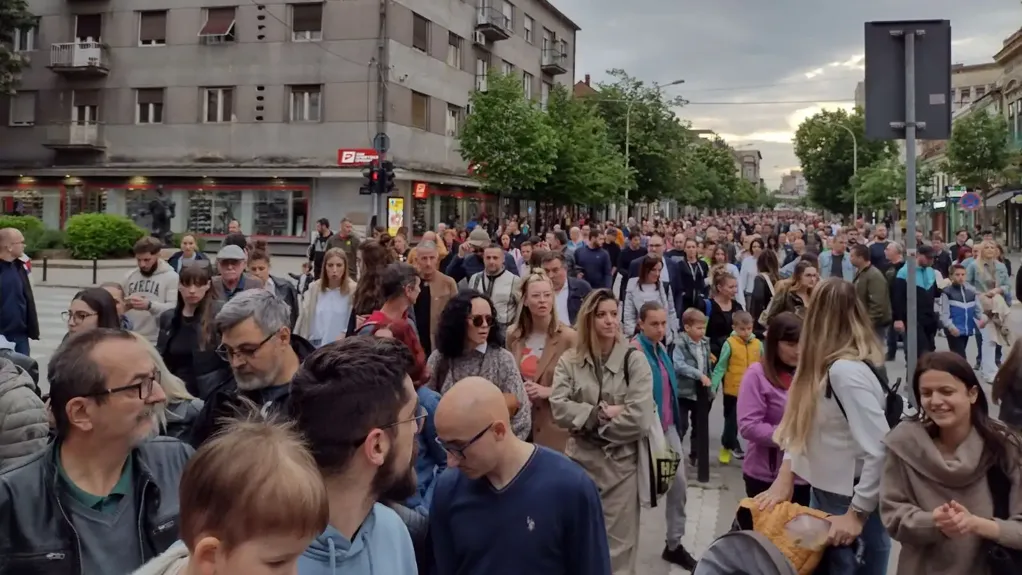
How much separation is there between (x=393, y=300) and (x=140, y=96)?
36818 millimetres

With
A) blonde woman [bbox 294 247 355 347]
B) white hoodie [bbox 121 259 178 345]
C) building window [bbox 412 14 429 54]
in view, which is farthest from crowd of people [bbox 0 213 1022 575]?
building window [bbox 412 14 429 54]

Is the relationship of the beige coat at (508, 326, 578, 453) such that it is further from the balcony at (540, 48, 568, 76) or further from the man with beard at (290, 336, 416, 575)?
the balcony at (540, 48, 568, 76)

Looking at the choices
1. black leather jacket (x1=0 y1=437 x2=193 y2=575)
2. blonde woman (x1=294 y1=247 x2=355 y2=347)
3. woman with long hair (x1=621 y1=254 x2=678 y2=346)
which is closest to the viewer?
black leather jacket (x1=0 y1=437 x2=193 y2=575)

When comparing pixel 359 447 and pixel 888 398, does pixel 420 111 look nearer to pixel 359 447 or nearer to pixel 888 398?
pixel 888 398

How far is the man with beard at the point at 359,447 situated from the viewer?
2199mm

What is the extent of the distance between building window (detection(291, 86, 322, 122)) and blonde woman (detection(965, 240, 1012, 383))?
2862cm

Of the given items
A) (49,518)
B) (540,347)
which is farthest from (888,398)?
(49,518)

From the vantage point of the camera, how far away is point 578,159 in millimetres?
41125

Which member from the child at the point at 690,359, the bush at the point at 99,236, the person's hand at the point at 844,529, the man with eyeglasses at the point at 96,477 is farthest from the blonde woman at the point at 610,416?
the bush at the point at 99,236

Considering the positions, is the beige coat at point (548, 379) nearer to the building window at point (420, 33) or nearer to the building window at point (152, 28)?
the building window at point (420, 33)

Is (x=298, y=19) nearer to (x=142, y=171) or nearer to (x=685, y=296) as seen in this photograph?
(x=142, y=171)

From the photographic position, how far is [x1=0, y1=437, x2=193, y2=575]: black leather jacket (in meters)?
2.31

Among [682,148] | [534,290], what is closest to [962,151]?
[682,148]

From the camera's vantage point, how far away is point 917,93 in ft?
19.3
